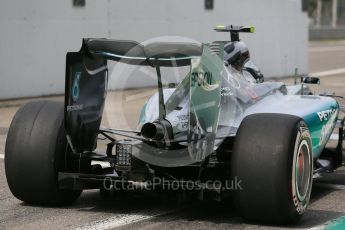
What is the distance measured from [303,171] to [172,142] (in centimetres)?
110

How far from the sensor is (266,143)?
19.2 feet

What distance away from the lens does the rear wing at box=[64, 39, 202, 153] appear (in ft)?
20.1

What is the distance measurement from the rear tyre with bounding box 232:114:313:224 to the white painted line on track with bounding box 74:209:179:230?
891 mm

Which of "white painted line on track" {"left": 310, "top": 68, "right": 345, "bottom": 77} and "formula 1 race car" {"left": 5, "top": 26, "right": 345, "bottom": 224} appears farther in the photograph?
"white painted line on track" {"left": 310, "top": 68, "right": 345, "bottom": 77}

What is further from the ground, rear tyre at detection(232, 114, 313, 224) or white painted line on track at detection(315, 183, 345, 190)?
rear tyre at detection(232, 114, 313, 224)

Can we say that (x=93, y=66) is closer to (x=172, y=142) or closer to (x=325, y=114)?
(x=172, y=142)

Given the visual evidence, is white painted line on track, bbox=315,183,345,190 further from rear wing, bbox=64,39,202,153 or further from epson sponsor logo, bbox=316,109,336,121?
rear wing, bbox=64,39,202,153

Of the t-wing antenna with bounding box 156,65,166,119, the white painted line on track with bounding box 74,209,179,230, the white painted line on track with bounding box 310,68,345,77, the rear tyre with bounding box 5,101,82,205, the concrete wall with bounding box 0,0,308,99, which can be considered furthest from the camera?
the white painted line on track with bounding box 310,68,345,77

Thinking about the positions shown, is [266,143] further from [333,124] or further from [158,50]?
[333,124]

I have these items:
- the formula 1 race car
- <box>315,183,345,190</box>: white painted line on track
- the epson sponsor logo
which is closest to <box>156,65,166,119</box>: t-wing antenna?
the formula 1 race car

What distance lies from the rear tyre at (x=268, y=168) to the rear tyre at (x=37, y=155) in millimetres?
1601

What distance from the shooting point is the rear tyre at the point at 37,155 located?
649cm

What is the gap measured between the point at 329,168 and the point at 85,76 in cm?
270

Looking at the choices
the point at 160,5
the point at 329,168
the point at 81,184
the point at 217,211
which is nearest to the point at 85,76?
the point at 81,184
